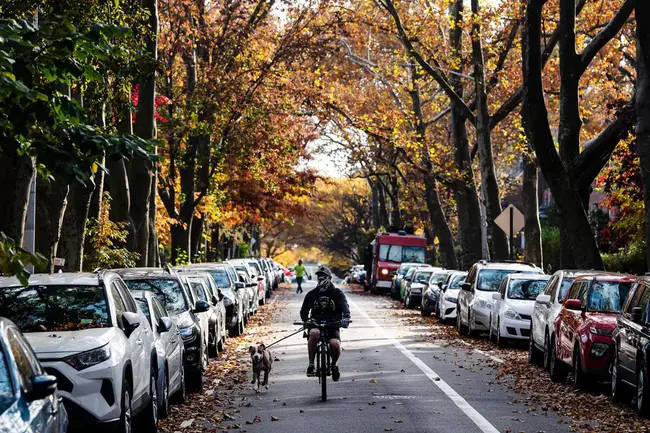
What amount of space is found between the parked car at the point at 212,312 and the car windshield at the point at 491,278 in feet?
23.8

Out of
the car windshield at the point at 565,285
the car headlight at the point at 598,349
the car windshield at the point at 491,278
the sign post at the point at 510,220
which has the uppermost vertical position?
the sign post at the point at 510,220

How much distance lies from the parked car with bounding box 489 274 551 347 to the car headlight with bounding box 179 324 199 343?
29.1ft

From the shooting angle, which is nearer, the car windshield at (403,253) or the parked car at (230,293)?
the parked car at (230,293)

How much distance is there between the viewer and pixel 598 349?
16.6m

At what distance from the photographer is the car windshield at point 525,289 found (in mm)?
25656

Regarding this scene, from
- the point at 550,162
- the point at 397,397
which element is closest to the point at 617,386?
the point at 397,397

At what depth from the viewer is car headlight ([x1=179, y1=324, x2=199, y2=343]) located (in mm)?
17406

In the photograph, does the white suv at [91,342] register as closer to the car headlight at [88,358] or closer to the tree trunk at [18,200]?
the car headlight at [88,358]

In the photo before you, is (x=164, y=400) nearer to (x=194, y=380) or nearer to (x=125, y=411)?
(x=125, y=411)

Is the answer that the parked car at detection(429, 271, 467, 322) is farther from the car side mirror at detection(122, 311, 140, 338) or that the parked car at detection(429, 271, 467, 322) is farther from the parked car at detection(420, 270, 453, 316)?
the car side mirror at detection(122, 311, 140, 338)

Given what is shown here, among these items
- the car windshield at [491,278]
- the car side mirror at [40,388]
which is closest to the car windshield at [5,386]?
the car side mirror at [40,388]

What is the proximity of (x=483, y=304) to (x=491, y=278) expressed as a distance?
166cm

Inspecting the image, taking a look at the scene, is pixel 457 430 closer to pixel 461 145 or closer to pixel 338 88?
pixel 461 145

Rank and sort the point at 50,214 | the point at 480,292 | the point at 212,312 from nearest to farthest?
1. the point at 50,214
2. the point at 212,312
3. the point at 480,292
